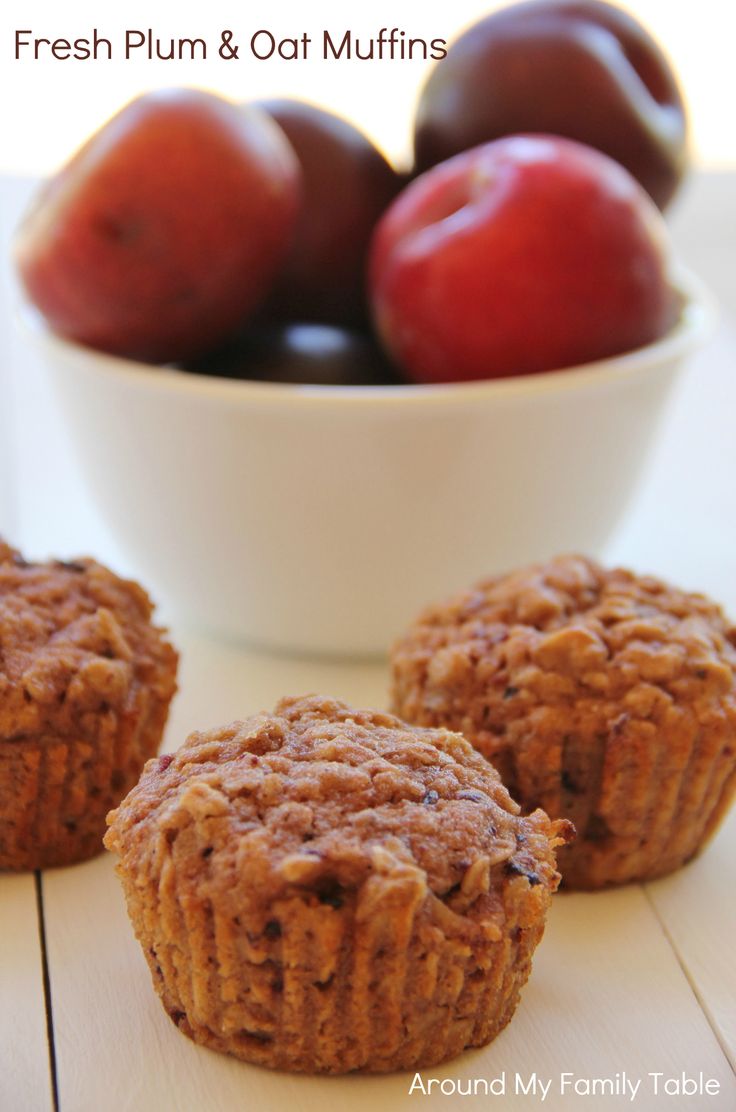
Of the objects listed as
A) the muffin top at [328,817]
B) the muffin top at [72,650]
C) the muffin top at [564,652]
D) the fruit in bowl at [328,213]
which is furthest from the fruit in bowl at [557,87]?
the muffin top at [328,817]

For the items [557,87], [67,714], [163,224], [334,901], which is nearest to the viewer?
[334,901]

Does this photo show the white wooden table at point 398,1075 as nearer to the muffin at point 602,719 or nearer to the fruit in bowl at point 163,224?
the muffin at point 602,719

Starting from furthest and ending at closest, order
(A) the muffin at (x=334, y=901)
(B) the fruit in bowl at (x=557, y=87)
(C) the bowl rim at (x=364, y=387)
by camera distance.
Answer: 1. (B) the fruit in bowl at (x=557, y=87)
2. (C) the bowl rim at (x=364, y=387)
3. (A) the muffin at (x=334, y=901)

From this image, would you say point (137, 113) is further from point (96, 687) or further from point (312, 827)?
point (312, 827)

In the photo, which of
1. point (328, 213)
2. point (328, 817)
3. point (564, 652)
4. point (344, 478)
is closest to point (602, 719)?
point (564, 652)

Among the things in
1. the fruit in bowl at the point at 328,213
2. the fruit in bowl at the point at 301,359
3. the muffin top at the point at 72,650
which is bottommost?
the muffin top at the point at 72,650

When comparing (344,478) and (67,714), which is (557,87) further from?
(67,714)
